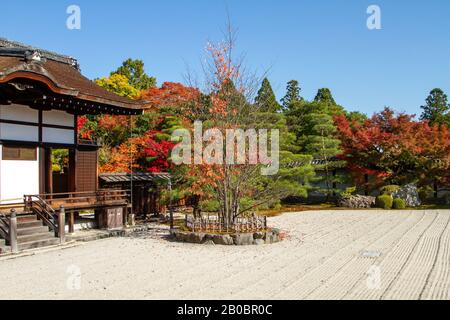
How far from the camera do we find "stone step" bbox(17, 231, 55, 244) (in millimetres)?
11931

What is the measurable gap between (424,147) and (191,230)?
18601 mm

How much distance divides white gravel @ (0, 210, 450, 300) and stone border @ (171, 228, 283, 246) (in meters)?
0.39

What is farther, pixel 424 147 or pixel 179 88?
pixel 179 88

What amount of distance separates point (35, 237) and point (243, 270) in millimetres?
6454

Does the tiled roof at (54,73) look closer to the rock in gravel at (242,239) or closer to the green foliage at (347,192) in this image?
the rock in gravel at (242,239)

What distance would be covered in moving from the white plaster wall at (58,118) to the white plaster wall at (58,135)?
0.26 meters

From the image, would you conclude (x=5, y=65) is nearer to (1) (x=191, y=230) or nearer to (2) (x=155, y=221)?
(1) (x=191, y=230)

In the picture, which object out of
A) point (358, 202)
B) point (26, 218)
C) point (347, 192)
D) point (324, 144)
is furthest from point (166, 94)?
point (26, 218)

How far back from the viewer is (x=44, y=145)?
48.8 feet

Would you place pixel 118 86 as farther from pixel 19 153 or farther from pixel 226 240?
pixel 226 240

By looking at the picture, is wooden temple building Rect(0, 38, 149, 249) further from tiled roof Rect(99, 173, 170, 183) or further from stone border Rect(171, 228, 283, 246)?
stone border Rect(171, 228, 283, 246)

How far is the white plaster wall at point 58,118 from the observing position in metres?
15.0
